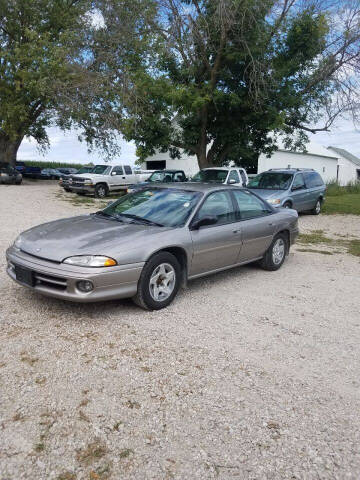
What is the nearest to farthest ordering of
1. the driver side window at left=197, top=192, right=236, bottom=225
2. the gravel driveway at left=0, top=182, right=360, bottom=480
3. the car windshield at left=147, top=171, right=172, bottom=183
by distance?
the gravel driveway at left=0, top=182, right=360, bottom=480 → the driver side window at left=197, top=192, right=236, bottom=225 → the car windshield at left=147, top=171, right=172, bottom=183

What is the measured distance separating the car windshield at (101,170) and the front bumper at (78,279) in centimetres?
1651

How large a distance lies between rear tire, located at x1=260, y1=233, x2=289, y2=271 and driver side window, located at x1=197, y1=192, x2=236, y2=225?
1200mm

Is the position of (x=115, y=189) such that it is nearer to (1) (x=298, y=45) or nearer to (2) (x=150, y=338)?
(1) (x=298, y=45)

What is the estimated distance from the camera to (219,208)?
577cm

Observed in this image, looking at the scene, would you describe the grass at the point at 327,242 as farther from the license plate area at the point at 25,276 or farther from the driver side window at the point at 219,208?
the license plate area at the point at 25,276

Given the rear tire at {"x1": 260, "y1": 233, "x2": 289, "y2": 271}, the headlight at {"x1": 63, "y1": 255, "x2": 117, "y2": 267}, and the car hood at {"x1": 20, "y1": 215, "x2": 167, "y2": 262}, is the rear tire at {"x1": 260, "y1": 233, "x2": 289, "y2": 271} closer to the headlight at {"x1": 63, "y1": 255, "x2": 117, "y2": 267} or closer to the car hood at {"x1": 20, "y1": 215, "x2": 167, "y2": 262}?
the car hood at {"x1": 20, "y1": 215, "x2": 167, "y2": 262}

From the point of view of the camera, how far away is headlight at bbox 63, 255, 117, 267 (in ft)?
13.6

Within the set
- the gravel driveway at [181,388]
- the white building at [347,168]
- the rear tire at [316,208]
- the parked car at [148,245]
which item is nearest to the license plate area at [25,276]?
the parked car at [148,245]

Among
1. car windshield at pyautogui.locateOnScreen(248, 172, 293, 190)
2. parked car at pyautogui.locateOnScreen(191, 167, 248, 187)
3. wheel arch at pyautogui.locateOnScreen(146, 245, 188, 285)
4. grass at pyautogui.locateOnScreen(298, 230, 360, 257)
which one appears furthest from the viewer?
parked car at pyautogui.locateOnScreen(191, 167, 248, 187)

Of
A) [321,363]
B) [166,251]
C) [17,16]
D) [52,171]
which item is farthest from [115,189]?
[52,171]

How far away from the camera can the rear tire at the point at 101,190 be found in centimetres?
1972

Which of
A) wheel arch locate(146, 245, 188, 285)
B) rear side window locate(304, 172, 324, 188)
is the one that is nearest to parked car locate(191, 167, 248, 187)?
rear side window locate(304, 172, 324, 188)

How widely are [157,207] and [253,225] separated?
1.63 metres

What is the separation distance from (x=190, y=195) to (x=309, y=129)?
15173mm
